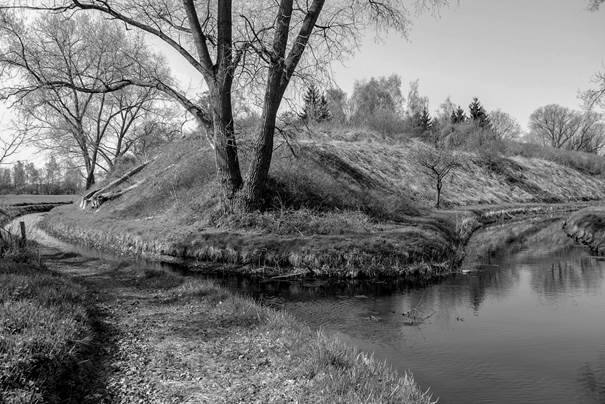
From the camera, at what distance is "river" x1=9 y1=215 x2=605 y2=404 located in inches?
276

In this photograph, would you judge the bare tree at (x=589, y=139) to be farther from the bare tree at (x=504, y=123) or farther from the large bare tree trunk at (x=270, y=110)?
the large bare tree trunk at (x=270, y=110)

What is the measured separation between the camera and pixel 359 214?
2038cm

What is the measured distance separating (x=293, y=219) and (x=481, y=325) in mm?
9634

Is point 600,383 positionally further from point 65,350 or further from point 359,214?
point 359,214

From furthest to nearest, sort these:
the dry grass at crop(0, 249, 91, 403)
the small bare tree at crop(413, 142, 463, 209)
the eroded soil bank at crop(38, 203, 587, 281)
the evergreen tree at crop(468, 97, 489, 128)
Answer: the evergreen tree at crop(468, 97, 489, 128)
the small bare tree at crop(413, 142, 463, 209)
the eroded soil bank at crop(38, 203, 587, 281)
the dry grass at crop(0, 249, 91, 403)

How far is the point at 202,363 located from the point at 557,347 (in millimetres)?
6809

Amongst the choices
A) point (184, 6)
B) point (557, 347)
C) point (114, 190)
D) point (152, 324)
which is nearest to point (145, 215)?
point (114, 190)

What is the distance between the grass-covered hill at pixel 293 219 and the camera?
50.0 ft

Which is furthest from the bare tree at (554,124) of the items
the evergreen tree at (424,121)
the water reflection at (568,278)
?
the water reflection at (568,278)

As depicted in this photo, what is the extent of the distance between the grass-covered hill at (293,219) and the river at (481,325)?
1566mm

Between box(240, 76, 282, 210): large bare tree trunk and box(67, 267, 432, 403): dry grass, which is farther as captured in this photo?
box(240, 76, 282, 210): large bare tree trunk

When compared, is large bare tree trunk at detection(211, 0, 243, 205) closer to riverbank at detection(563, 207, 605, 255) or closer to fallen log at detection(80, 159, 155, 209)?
fallen log at detection(80, 159, 155, 209)

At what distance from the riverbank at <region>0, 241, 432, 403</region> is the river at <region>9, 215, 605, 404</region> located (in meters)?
1.47

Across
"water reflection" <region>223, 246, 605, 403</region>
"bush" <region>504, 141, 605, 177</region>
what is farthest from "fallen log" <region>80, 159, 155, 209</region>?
"bush" <region>504, 141, 605, 177</region>
